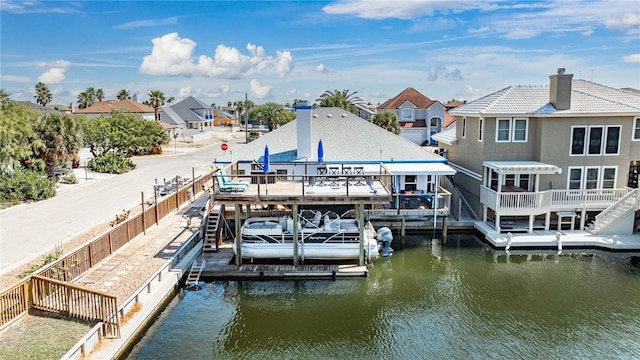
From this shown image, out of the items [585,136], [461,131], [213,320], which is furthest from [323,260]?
[585,136]

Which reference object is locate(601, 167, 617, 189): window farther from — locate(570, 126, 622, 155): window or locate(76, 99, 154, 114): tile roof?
locate(76, 99, 154, 114): tile roof

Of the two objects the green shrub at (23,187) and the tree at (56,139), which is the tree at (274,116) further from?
the green shrub at (23,187)

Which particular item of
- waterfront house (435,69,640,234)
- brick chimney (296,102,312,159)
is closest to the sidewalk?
brick chimney (296,102,312,159)

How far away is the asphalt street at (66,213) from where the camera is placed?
17.8m

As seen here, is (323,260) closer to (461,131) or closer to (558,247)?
(558,247)

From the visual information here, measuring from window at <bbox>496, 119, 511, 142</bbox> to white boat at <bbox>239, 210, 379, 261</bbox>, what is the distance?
9342mm

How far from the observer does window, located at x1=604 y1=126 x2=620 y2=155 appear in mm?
22234

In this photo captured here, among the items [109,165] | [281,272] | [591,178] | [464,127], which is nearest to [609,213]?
[591,178]

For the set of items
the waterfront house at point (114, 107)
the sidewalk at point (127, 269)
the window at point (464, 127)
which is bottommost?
the sidewalk at point (127, 269)

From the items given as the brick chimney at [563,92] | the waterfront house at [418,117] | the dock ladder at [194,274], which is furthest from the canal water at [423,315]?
the waterfront house at [418,117]

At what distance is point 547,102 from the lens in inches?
911

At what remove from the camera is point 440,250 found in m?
21.2

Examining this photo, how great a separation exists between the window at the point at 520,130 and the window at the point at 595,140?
219 cm

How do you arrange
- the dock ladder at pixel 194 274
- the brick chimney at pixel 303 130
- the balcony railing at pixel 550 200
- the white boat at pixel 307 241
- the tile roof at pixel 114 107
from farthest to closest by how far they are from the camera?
the tile roof at pixel 114 107, the brick chimney at pixel 303 130, the balcony railing at pixel 550 200, the white boat at pixel 307 241, the dock ladder at pixel 194 274
